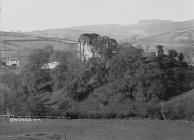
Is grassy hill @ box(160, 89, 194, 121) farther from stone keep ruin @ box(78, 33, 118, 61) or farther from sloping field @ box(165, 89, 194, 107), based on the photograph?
stone keep ruin @ box(78, 33, 118, 61)

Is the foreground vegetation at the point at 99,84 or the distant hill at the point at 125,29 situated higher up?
the distant hill at the point at 125,29

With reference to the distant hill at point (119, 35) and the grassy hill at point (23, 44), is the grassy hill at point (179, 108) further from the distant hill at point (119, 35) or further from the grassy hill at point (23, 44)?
the grassy hill at point (23, 44)

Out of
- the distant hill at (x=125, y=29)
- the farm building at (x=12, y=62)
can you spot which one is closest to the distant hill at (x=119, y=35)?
the distant hill at (x=125, y=29)

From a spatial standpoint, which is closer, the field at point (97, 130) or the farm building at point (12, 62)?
the field at point (97, 130)

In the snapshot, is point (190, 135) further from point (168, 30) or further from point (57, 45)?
point (57, 45)

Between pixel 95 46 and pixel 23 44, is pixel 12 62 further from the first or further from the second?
pixel 95 46

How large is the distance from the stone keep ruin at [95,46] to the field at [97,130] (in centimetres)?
143

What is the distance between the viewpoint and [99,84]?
32.0 ft

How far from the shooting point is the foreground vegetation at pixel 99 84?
30.9 ft

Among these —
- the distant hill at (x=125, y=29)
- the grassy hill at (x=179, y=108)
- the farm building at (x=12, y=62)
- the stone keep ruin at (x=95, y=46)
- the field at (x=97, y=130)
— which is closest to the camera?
the field at (x=97, y=130)

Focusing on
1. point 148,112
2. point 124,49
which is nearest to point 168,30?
point 124,49

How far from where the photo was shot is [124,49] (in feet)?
32.1

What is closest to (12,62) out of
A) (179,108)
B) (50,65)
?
(50,65)

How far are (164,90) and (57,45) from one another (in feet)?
8.15
